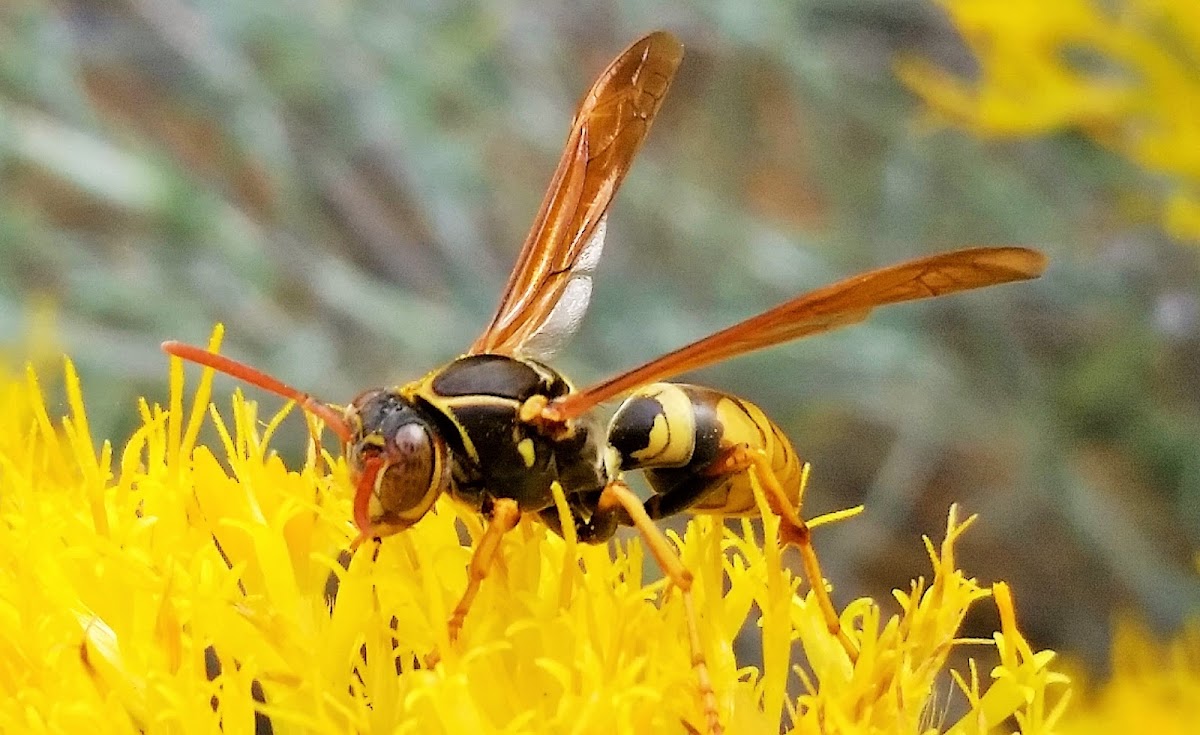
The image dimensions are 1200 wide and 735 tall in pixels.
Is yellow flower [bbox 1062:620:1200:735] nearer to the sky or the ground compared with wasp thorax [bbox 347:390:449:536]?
nearer to the ground

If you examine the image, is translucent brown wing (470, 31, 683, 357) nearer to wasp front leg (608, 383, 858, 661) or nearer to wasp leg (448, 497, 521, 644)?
wasp front leg (608, 383, 858, 661)

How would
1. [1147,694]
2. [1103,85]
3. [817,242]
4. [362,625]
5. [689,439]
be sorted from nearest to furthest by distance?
[362,625], [689,439], [1147,694], [1103,85], [817,242]

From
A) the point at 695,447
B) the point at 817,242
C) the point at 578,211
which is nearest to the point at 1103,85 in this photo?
the point at 817,242

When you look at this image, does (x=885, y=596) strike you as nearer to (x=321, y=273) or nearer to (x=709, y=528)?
(x=321, y=273)

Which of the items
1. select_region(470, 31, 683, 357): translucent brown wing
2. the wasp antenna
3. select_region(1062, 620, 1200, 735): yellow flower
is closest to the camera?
the wasp antenna

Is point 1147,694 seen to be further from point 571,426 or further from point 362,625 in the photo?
point 362,625

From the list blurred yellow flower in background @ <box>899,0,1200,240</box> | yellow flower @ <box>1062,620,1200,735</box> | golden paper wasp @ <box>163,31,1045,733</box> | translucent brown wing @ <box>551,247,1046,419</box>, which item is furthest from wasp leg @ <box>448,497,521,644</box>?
blurred yellow flower in background @ <box>899,0,1200,240</box>

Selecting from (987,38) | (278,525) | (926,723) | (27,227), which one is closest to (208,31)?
(27,227)
